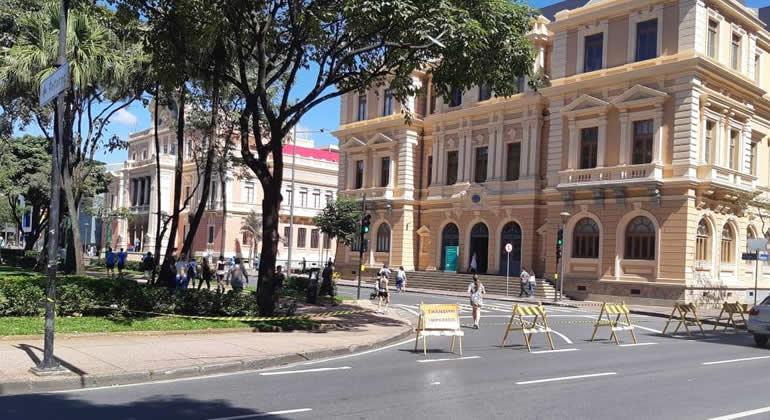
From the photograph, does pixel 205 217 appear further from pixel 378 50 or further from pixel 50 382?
pixel 50 382

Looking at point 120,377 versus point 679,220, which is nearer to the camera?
point 120,377

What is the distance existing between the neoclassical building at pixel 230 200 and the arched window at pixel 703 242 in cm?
3955

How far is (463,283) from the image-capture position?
4125 cm

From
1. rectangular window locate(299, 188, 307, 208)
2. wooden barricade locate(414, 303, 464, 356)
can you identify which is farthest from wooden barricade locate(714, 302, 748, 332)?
rectangular window locate(299, 188, 307, 208)

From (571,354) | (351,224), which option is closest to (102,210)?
(351,224)

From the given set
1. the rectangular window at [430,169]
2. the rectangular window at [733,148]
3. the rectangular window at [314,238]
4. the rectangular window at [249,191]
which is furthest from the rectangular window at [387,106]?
the rectangular window at [314,238]

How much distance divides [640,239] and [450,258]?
1334 cm

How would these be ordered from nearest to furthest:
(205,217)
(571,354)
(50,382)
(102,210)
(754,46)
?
(50,382) → (571,354) → (754,46) → (205,217) → (102,210)

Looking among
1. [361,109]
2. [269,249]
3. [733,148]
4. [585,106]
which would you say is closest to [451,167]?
[361,109]

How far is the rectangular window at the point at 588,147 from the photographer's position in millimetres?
36688

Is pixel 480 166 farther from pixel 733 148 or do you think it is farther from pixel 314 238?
pixel 314 238

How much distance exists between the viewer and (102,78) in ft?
76.7

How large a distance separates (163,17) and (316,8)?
12.9 ft

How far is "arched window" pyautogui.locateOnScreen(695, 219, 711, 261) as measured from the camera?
3353cm
